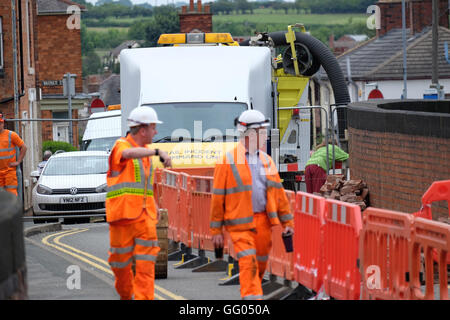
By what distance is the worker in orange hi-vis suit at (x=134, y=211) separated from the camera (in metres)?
9.13

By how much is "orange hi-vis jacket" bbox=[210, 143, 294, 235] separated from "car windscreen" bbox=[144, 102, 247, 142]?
25.4ft

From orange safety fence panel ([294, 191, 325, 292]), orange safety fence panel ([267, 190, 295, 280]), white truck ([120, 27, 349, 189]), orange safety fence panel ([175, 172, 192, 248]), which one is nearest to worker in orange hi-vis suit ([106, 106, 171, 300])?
orange safety fence panel ([294, 191, 325, 292])

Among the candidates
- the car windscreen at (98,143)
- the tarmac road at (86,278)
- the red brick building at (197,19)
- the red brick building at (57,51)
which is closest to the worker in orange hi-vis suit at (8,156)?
the tarmac road at (86,278)

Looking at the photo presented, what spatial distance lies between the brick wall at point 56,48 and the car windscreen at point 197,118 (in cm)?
3847

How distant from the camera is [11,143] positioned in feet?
57.2

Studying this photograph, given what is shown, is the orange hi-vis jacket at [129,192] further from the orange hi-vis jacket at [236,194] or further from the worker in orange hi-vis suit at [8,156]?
the worker in orange hi-vis suit at [8,156]

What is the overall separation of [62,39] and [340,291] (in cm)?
4729

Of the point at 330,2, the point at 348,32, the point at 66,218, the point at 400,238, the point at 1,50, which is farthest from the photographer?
the point at 330,2

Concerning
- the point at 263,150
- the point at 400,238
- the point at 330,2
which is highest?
the point at 330,2

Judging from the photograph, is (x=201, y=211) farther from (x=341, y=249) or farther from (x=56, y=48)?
(x=56, y=48)

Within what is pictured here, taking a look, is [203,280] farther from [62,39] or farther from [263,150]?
[62,39]

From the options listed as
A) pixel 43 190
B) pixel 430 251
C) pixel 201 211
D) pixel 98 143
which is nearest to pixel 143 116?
pixel 430 251

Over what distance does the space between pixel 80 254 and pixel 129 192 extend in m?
6.04

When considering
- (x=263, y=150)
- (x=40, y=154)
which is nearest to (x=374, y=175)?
(x=263, y=150)
